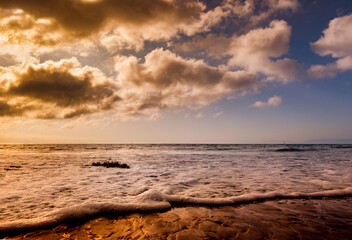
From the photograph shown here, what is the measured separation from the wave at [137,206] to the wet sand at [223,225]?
28cm

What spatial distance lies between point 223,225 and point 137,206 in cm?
224

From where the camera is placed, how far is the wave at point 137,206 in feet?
12.5

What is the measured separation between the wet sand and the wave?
0.92ft

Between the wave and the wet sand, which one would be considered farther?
the wave

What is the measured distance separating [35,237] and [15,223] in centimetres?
87

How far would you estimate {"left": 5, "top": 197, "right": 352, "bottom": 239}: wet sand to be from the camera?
3355 mm

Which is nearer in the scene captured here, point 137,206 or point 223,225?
point 223,225

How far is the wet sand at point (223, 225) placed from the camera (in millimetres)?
3355

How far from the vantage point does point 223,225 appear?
12.4ft

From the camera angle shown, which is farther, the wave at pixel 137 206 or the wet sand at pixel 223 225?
the wave at pixel 137 206

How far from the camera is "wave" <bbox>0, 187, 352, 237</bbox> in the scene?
381 centimetres

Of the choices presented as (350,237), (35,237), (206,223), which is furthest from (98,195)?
(350,237)

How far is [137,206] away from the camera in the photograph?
4820mm

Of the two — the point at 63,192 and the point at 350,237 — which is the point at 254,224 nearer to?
the point at 350,237
